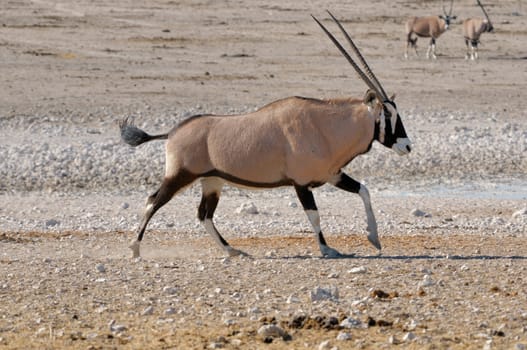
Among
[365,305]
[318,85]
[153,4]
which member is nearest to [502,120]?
[318,85]

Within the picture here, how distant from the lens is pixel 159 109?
19547mm

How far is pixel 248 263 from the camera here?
985 cm

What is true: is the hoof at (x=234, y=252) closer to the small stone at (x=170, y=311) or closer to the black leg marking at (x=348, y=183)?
the black leg marking at (x=348, y=183)

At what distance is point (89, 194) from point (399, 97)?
25.6ft

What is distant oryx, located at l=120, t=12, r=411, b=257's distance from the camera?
1027 cm

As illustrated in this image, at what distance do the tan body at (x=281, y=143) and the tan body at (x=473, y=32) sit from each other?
17.0 meters

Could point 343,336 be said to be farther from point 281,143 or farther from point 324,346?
point 281,143

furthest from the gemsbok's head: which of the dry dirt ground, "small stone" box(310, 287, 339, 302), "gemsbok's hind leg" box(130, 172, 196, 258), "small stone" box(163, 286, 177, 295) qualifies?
"small stone" box(163, 286, 177, 295)

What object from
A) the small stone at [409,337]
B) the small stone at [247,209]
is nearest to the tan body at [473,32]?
A: the small stone at [247,209]

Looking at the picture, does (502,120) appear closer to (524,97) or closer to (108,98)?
(524,97)

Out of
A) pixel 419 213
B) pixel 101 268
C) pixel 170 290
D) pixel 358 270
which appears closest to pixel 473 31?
pixel 419 213

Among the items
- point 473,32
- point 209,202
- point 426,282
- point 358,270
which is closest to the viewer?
point 426,282

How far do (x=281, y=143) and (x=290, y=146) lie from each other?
0.08 meters

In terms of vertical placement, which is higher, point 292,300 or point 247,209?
point 292,300
